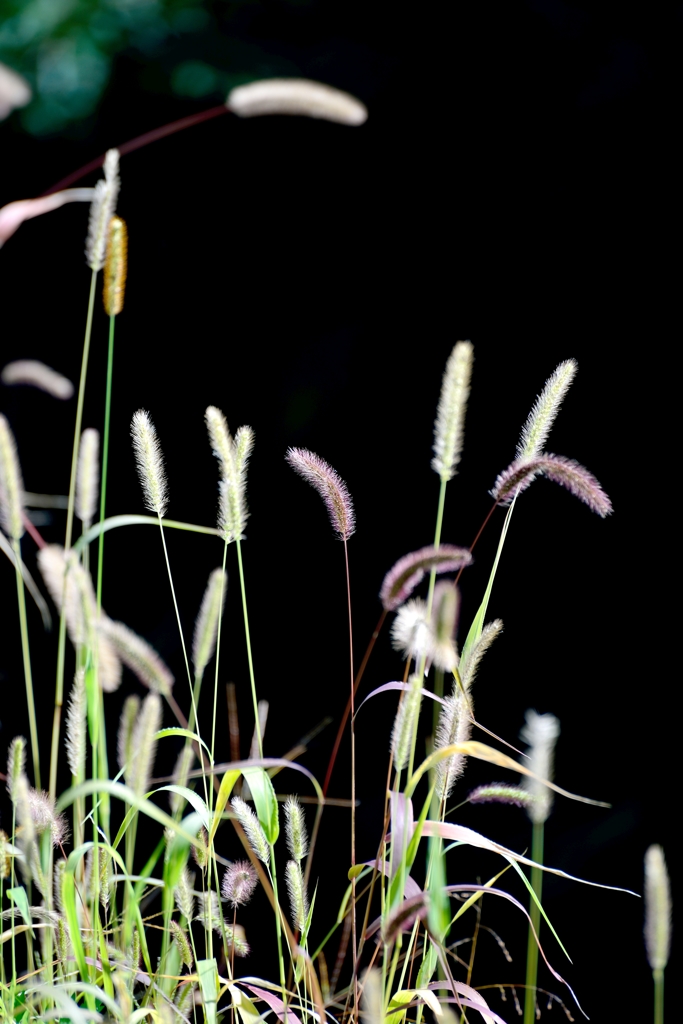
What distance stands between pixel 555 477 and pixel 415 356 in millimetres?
1078

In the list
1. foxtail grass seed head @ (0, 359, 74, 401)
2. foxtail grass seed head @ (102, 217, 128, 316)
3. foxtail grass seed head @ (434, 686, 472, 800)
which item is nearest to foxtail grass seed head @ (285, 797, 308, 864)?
foxtail grass seed head @ (434, 686, 472, 800)

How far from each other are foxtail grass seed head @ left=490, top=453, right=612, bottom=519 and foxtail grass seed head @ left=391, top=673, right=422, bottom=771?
0.66 feet

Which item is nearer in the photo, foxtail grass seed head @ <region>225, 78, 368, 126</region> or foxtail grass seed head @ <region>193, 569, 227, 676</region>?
foxtail grass seed head @ <region>193, 569, 227, 676</region>

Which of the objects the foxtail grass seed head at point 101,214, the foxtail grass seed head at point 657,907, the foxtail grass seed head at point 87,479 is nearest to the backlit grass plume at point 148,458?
the foxtail grass seed head at point 87,479

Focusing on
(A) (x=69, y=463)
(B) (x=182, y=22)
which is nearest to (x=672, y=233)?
(B) (x=182, y=22)

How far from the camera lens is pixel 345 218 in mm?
1900

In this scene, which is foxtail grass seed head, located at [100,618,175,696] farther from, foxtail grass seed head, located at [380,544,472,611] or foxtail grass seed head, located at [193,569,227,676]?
foxtail grass seed head, located at [380,544,472,611]

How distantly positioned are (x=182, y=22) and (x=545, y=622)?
1455 mm

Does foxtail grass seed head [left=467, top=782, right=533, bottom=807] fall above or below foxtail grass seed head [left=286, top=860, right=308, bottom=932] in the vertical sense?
above

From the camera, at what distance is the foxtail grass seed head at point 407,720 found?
2.34 ft

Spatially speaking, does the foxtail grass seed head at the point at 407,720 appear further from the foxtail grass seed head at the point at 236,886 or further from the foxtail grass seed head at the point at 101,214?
the foxtail grass seed head at the point at 101,214

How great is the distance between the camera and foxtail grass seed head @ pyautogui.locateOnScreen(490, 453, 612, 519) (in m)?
0.81

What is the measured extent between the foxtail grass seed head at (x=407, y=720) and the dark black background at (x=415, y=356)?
1.10 metres

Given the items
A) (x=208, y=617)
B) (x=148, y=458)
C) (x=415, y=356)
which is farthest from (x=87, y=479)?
(x=415, y=356)
